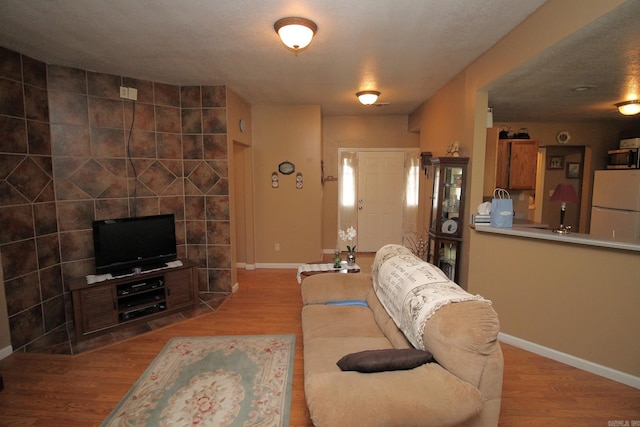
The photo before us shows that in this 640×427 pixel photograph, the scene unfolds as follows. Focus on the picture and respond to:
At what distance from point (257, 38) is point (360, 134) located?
3.66 m

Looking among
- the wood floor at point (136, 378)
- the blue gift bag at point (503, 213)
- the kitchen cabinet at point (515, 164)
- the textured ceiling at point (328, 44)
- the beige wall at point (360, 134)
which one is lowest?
the wood floor at point (136, 378)

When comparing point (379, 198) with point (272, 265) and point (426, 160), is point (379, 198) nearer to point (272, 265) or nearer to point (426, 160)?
point (426, 160)

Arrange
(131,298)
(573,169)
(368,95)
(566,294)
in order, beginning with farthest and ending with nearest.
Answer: (573,169), (368,95), (131,298), (566,294)

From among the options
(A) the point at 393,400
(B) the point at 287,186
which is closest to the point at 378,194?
(B) the point at 287,186

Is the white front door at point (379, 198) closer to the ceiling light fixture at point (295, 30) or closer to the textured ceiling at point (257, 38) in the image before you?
the textured ceiling at point (257, 38)

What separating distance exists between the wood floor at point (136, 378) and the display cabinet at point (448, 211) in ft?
3.48

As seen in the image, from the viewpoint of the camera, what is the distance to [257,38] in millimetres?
2623

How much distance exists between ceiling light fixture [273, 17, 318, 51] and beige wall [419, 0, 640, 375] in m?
1.61

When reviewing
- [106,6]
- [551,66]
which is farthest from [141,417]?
[551,66]

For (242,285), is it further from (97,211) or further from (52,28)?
(52,28)

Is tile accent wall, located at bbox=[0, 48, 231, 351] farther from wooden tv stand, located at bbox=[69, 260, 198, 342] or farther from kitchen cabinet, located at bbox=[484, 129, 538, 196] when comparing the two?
kitchen cabinet, located at bbox=[484, 129, 538, 196]

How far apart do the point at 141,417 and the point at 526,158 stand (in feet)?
15.4

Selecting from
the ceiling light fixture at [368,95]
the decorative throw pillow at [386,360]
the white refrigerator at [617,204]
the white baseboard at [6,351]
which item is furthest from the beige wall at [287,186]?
the white refrigerator at [617,204]

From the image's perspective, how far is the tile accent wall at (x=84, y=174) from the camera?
2863mm
